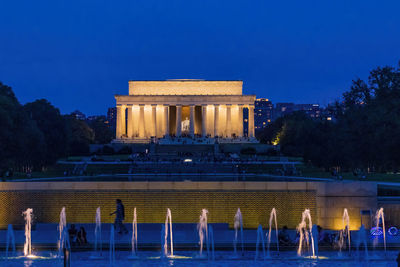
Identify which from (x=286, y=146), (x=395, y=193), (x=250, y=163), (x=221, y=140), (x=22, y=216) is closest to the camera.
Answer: (x=22, y=216)

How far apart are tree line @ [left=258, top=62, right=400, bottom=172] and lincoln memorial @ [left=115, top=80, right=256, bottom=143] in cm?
2262

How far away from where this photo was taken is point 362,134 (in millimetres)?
50031

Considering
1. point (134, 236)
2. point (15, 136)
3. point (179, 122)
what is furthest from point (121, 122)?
point (134, 236)

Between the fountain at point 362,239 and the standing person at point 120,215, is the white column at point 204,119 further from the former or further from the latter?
the fountain at point 362,239

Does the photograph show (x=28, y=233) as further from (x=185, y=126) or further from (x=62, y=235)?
(x=185, y=126)

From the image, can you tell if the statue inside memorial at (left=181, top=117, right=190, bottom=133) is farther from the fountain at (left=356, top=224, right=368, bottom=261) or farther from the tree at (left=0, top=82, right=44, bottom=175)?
the fountain at (left=356, top=224, right=368, bottom=261)

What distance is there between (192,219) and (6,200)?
26.7ft

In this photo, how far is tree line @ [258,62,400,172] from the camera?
1802 inches

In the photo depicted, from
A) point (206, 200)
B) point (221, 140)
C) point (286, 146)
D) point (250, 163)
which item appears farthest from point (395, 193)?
point (221, 140)

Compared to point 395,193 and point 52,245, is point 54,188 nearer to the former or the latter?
point 52,245

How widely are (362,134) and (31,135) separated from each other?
27.2m

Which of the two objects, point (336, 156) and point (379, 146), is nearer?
point (379, 146)

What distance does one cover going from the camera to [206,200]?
27281 mm

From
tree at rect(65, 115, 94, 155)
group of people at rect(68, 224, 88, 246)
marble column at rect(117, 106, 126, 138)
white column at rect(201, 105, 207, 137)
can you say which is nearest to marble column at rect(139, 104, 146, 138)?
marble column at rect(117, 106, 126, 138)
